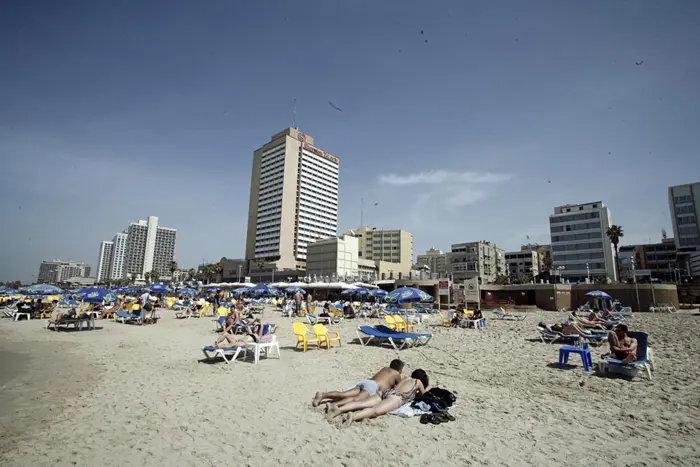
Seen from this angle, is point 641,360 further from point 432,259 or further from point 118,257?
point 118,257

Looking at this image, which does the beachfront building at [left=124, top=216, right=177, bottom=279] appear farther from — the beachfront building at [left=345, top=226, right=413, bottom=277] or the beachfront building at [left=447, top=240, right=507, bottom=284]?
the beachfront building at [left=447, top=240, right=507, bottom=284]

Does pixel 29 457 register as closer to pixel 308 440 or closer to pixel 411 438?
pixel 308 440

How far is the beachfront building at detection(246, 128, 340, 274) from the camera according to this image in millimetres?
102062

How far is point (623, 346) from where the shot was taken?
807 centimetres

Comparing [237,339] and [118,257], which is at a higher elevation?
[118,257]

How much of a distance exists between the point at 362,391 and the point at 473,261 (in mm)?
83885

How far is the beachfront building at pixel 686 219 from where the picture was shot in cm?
7338

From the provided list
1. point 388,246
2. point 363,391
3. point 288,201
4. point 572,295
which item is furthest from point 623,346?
point 388,246

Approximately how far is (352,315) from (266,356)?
14.4 metres

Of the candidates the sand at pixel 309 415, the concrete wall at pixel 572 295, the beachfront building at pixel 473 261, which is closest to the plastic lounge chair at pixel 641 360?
the sand at pixel 309 415

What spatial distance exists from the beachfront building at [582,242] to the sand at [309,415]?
230 ft

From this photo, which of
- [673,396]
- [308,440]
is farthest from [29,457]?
Answer: [673,396]

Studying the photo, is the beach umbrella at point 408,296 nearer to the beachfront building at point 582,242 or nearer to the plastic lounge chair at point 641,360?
the plastic lounge chair at point 641,360

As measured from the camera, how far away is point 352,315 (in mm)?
23719
